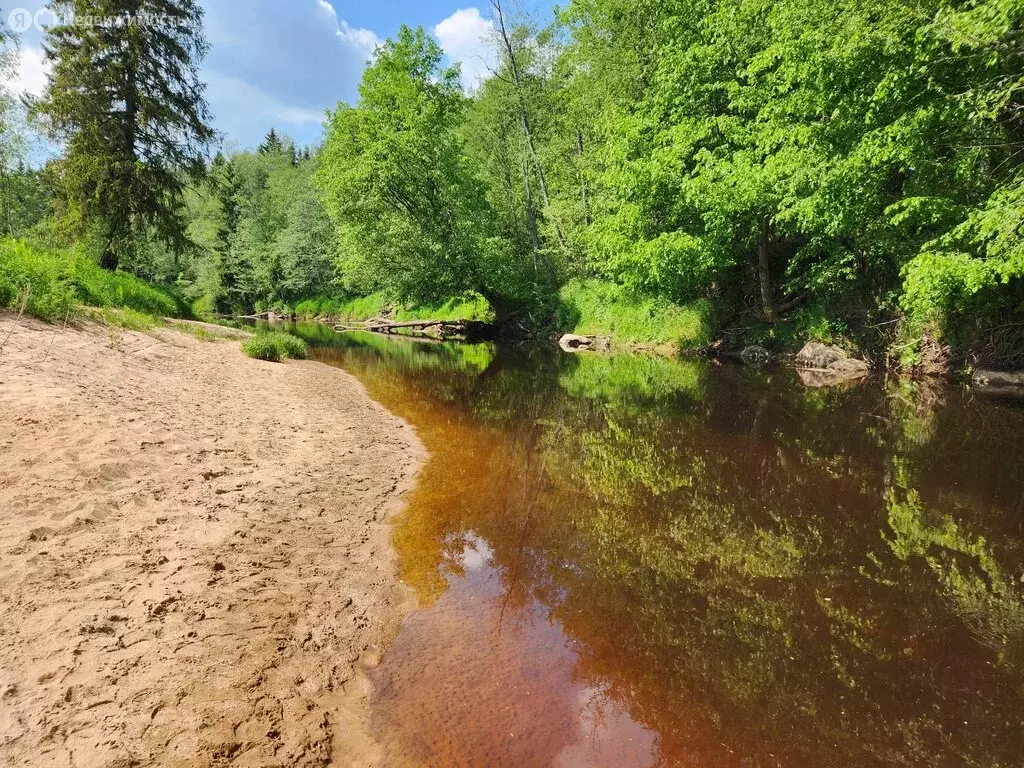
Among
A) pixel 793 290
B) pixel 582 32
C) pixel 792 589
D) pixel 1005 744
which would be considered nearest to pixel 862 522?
pixel 792 589

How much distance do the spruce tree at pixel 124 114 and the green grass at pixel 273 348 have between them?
33.2 ft

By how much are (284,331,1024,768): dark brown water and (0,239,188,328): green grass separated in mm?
7815

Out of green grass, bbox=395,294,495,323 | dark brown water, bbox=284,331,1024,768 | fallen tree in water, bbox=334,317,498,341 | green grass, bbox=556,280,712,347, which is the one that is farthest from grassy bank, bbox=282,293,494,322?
dark brown water, bbox=284,331,1024,768

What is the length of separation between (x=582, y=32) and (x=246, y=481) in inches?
995

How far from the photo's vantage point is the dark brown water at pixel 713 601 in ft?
9.25

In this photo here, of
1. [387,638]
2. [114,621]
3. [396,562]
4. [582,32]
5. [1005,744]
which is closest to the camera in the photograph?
[1005,744]

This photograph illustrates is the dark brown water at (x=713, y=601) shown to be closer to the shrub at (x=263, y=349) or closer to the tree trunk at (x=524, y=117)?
the shrub at (x=263, y=349)

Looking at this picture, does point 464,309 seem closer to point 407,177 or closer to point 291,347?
point 407,177

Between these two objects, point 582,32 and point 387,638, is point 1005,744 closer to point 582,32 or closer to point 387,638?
point 387,638

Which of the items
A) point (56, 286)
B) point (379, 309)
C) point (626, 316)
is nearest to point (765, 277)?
point (626, 316)

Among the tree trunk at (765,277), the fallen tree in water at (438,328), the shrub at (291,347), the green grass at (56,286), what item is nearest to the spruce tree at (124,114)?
the green grass at (56,286)

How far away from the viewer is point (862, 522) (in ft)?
17.5

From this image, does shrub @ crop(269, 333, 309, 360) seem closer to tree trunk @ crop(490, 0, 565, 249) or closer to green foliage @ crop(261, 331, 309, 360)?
green foliage @ crop(261, 331, 309, 360)

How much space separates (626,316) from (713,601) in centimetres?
2046
